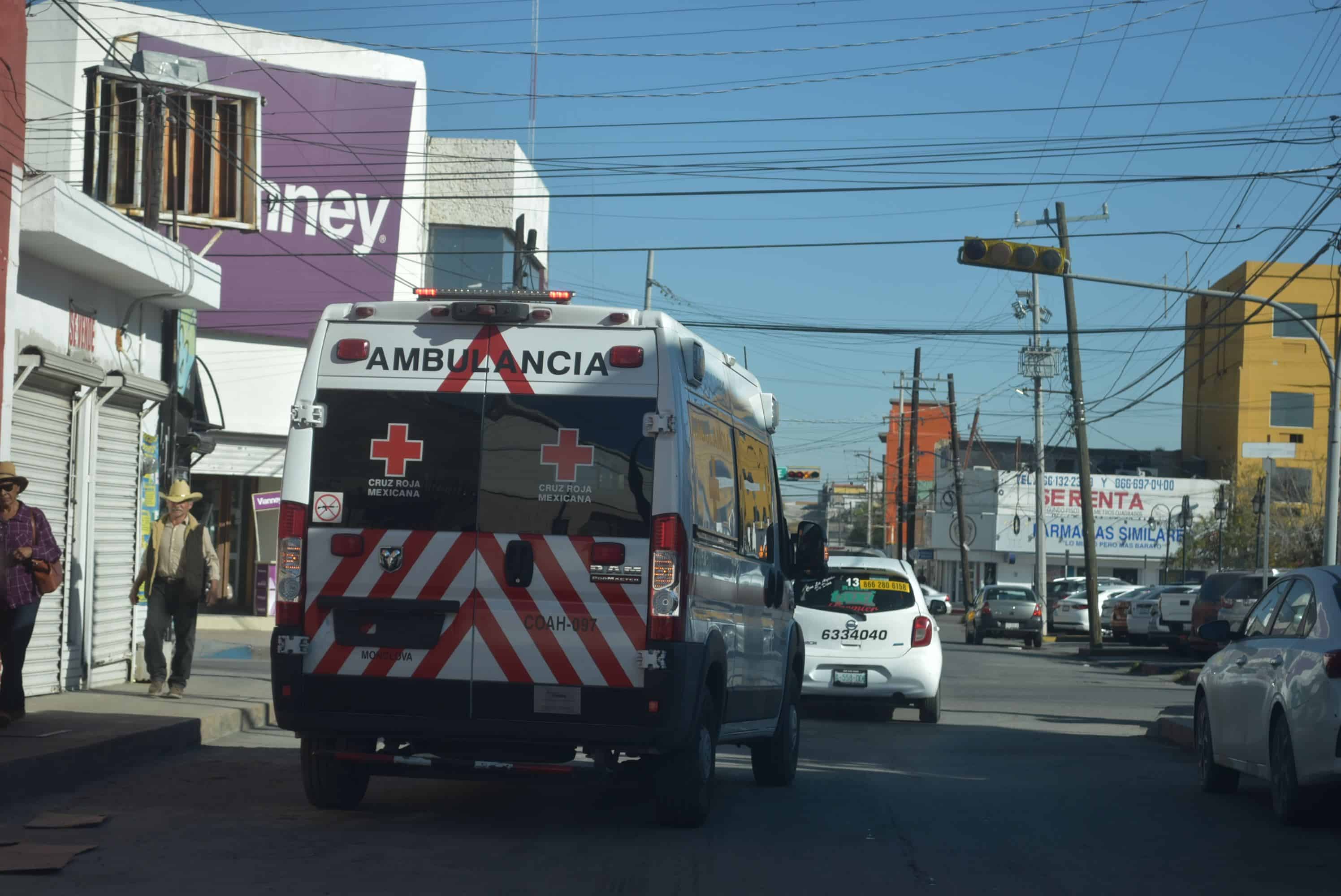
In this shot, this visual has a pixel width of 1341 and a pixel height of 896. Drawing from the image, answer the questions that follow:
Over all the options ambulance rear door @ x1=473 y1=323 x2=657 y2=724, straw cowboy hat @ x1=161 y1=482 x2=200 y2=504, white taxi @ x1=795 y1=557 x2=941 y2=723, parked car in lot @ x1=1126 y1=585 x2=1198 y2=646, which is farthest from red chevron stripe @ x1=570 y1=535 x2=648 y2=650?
parked car in lot @ x1=1126 y1=585 x2=1198 y2=646

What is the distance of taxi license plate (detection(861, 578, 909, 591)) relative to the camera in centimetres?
1568

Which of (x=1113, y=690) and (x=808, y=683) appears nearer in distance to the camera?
(x=808, y=683)

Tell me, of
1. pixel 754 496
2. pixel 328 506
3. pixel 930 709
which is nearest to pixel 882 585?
pixel 930 709

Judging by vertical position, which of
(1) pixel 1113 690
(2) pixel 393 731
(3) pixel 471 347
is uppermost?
(3) pixel 471 347

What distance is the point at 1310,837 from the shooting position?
859cm

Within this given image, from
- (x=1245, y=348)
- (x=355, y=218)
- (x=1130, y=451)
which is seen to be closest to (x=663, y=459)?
(x=355, y=218)

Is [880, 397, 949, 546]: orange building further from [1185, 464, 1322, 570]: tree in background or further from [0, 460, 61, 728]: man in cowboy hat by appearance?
[0, 460, 61, 728]: man in cowboy hat

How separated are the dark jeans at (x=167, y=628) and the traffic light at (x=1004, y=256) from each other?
9417mm

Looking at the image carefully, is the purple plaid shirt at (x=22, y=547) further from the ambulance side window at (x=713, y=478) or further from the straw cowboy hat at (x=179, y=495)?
the ambulance side window at (x=713, y=478)

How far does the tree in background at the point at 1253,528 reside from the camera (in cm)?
4888

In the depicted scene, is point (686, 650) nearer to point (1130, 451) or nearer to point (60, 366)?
point (60, 366)

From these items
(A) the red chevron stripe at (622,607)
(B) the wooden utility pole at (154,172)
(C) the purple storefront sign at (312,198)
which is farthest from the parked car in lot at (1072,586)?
(A) the red chevron stripe at (622,607)

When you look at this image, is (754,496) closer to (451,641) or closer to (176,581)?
(451,641)

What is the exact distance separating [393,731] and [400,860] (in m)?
0.80
